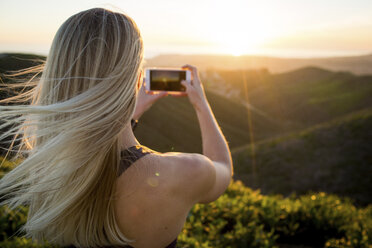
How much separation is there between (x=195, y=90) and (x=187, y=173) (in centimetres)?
87

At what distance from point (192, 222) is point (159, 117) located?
50.5 meters

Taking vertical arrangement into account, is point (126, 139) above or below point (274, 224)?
above

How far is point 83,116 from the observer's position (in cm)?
128

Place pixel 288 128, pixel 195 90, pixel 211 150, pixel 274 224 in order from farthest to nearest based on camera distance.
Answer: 1. pixel 288 128
2. pixel 274 224
3. pixel 195 90
4. pixel 211 150

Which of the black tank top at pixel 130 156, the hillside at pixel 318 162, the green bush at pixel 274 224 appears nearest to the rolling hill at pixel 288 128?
the hillside at pixel 318 162

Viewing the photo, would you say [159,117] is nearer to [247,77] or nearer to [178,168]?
[178,168]

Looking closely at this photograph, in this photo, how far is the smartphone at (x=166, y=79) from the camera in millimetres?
2229

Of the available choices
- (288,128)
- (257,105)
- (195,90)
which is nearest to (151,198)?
(195,90)

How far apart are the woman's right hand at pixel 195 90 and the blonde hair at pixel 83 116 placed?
2.18 ft

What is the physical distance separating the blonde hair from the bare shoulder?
0.84 ft

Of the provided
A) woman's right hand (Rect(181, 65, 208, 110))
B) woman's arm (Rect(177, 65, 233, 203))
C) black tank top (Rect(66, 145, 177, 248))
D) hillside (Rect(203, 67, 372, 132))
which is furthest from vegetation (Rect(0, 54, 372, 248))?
hillside (Rect(203, 67, 372, 132))

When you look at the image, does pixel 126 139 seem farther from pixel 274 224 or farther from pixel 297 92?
pixel 297 92

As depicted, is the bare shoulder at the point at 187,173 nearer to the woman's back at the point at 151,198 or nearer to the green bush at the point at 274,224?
the woman's back at the point at 151,198

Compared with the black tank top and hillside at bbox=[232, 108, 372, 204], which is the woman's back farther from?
hillside at bbox=[232, 108, 372, 204]
